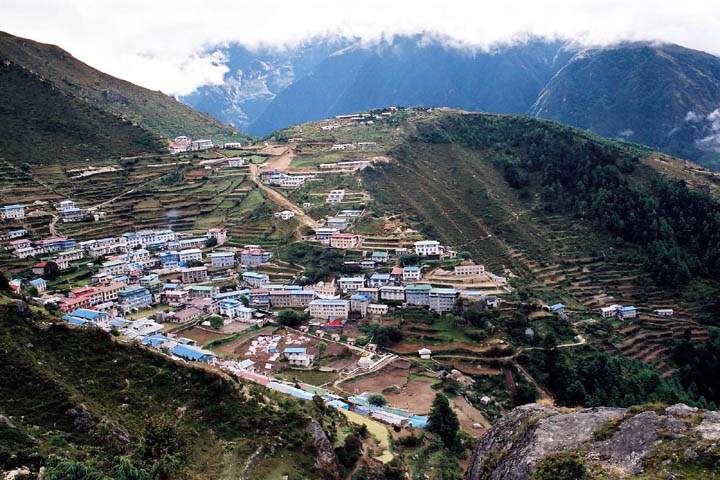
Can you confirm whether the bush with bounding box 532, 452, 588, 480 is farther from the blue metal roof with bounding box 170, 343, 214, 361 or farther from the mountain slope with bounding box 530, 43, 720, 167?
the mountain slope with bounding box 530, 43, 720, 167

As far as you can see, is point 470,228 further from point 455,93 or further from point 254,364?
point 455,93

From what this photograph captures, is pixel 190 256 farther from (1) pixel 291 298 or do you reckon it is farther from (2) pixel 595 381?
(2) pixel 595 381

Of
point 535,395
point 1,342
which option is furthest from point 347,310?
point 1,342

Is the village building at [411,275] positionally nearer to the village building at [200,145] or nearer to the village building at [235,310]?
the village building at [235,310]

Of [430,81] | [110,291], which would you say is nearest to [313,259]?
[110,291]

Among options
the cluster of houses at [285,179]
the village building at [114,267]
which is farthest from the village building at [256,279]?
the cluster of houses at [285,179]

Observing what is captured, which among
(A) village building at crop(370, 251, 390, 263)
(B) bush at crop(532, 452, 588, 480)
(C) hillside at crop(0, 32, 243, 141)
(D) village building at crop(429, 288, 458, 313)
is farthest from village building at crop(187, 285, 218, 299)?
(C) hillside at crop(0, 32, 243, 141)
